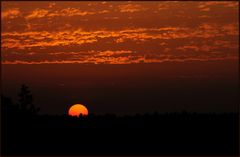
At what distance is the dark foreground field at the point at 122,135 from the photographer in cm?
3488

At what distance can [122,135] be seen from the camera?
126ft

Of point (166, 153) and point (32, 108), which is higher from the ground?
point (32, 108)

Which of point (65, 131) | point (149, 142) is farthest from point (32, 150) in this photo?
point (149, 142)

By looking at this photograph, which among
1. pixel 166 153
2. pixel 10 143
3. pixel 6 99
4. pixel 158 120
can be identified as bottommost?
pixel 166 153

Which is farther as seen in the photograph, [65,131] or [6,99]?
[6,99]

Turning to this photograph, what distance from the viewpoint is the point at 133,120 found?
43.5 meters

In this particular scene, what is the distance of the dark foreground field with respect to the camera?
34.9 m

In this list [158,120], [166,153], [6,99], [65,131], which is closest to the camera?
[166,153]

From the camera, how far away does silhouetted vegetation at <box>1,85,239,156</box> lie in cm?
3488

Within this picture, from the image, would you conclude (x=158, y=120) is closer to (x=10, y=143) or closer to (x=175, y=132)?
(x=175, y=132)

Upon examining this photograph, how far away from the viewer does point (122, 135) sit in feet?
126

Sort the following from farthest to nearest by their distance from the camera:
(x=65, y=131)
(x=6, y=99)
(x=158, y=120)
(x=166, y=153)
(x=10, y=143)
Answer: (x=6, y=99), (x=158, y=120), (x=65, y=131), (x=10, y=143), (x=166, y=153)

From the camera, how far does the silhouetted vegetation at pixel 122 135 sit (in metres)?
34.9

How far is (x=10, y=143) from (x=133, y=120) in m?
10.7
